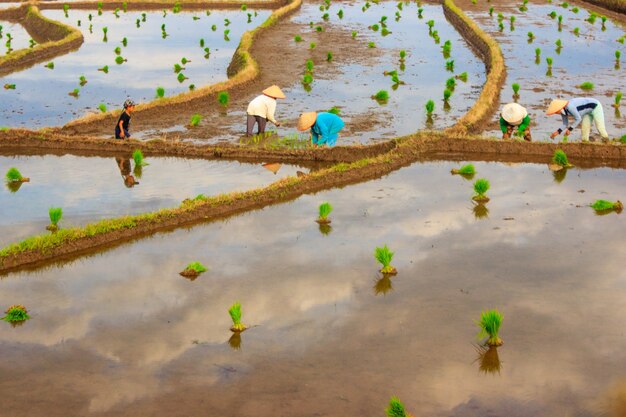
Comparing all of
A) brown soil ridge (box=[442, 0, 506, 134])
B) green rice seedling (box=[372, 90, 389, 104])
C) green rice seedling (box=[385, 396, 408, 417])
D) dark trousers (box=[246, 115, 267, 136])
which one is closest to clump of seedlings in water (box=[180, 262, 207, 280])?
green rice seedling (box=[385, 396, 408, 417])

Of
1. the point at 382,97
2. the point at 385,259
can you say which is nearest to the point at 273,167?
the point at 385,259

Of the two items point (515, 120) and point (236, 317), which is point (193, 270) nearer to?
point (236, 317)

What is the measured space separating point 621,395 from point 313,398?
231 cm

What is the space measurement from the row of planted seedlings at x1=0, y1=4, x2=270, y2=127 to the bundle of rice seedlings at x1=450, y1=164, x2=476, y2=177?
6.12 meters

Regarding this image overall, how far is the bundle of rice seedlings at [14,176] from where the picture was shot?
11461 millimetres

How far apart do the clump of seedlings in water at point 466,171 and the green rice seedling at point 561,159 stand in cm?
122

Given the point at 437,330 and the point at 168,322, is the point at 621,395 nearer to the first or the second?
the point at 437,330

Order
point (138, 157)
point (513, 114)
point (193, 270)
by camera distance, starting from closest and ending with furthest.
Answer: point (193, 270) → point (138, 157) → point (513, 114)

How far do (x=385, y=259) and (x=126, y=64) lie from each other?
614 inches

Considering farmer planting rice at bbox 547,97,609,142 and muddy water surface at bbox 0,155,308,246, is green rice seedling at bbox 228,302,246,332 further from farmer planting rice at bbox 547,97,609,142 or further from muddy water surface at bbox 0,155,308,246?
farmer planting rice at bbox 547,97,609,142

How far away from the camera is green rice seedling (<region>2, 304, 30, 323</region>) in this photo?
7402 millimetres

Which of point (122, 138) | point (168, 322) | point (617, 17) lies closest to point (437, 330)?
point (168, 322)

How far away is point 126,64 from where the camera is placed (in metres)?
22.0

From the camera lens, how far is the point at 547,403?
5.96m
